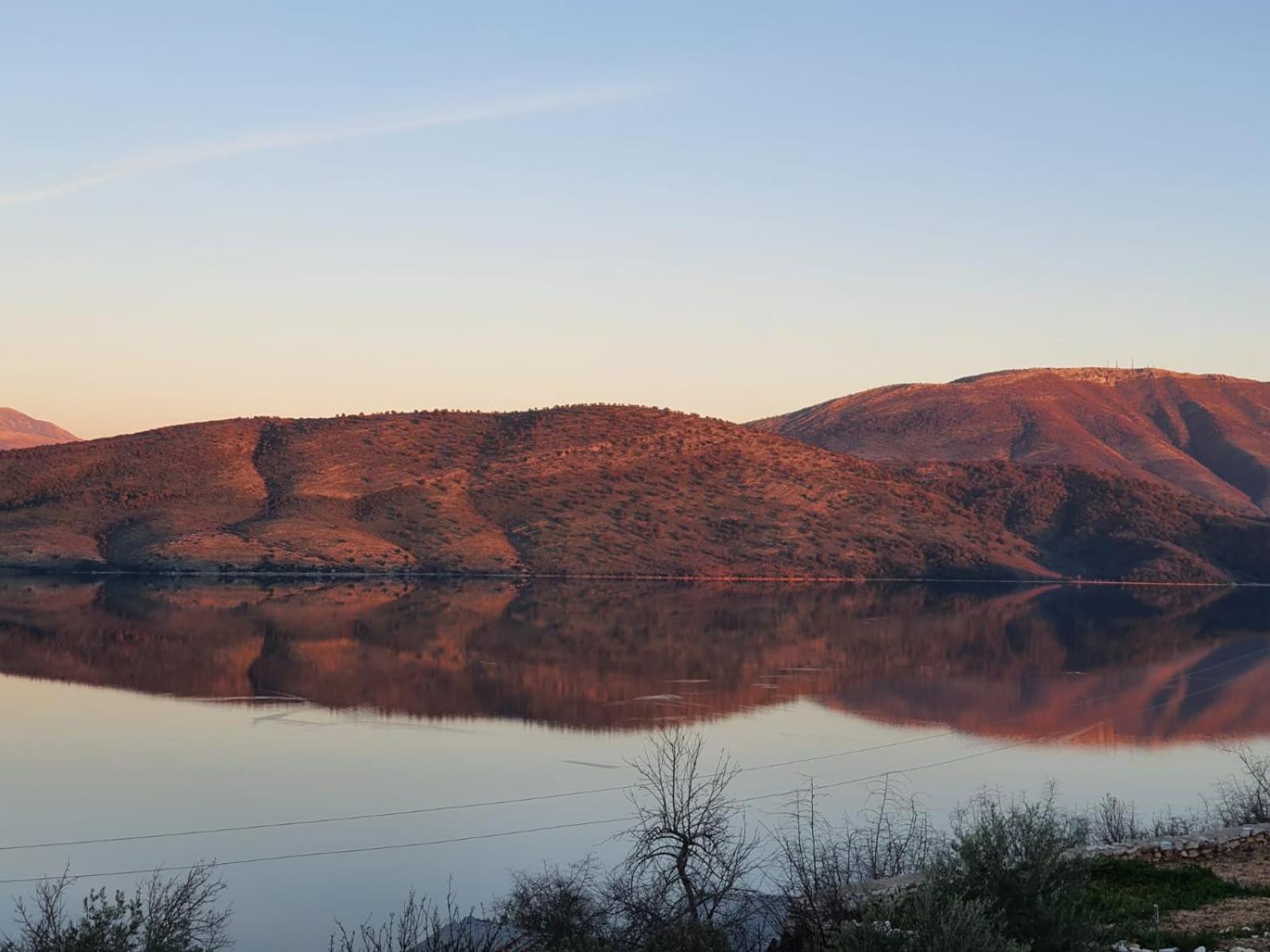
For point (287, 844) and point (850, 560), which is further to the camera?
point (850, 560)

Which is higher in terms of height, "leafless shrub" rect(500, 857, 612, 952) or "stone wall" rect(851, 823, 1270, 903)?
"leafless shrub" rect(500, 857, 612, 952)

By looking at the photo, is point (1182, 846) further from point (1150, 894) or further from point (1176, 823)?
point (1176, 823)

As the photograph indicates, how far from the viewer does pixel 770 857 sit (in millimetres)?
23062

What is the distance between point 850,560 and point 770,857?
307 ft

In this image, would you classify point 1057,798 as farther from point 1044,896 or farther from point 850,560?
point 850,560

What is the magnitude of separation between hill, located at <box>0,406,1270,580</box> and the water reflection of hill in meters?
19.9

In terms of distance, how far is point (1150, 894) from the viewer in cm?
1744

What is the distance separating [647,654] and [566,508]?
211ft

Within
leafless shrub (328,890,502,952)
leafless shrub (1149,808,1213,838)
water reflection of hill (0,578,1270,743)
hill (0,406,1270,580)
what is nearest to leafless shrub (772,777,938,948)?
leafless shrub (328,890,502,952)

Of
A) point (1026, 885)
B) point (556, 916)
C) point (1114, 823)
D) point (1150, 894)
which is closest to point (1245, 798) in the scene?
point (1114, 823)

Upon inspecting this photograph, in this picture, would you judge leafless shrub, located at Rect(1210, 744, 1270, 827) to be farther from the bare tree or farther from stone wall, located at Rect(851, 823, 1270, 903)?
the bare tree

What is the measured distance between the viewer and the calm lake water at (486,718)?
24.5 m

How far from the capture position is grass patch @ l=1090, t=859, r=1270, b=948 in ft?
48.2

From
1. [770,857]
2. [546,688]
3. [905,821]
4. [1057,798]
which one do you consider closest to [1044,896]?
[770,857]
